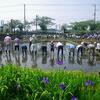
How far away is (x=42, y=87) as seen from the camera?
284 inches

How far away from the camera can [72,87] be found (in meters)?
7.08

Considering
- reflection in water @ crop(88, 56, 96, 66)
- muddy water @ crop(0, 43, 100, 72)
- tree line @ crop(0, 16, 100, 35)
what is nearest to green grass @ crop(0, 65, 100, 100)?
muddy water @ crop(0, 43, 100, 72)

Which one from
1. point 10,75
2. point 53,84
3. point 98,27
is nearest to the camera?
point 53,84

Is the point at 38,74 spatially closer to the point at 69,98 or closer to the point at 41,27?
the point at 69,98

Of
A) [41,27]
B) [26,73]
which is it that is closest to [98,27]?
[41,27]

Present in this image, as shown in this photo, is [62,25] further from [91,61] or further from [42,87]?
[42,87]

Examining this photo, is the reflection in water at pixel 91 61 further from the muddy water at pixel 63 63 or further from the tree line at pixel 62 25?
the tree line at pixel 62 25

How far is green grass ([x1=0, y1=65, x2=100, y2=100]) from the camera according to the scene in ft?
22.1

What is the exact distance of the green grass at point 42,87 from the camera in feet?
22.1

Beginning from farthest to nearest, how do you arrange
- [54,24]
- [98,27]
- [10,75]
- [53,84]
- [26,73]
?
[54,24] < [98,27] < [26,73] < [10,75] < [53,84]

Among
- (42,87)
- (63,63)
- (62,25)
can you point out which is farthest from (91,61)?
(62,25)

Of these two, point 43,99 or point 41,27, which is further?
point 41,27

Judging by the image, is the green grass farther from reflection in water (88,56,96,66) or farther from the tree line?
the tree line

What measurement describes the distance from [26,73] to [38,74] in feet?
1.25
